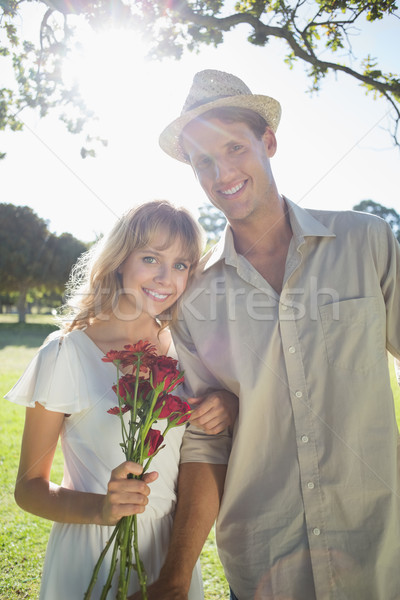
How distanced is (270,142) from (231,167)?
1.83ft

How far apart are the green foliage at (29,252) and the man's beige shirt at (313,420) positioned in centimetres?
3559

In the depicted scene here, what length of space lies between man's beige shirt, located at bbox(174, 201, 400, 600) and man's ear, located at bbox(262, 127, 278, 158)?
0.74m

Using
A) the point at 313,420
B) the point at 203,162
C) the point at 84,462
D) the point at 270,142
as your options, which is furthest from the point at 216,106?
the point at 84,462

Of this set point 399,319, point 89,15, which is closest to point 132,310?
point 399,319

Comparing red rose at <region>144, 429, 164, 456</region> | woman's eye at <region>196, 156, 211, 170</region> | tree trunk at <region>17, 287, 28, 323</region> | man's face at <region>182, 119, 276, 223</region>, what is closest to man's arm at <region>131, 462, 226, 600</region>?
red rose at <region>144, 429, 164, 456</region>

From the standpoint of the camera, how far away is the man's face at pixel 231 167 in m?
2.76

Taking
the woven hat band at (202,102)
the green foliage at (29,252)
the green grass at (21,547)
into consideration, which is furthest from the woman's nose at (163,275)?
the green foliage at (29,252)

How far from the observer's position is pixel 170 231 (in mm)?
2844

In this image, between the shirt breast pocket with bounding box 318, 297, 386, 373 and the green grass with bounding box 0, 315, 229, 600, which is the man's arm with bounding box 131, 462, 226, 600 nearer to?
the shirt breast pocket with bounding box 318, 297, 386, 373

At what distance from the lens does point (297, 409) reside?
224cm

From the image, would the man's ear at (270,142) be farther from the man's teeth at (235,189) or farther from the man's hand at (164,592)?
the man's hand at (164,592)

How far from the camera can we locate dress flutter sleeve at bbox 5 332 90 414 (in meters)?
2.28

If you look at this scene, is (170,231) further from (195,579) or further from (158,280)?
(195,579)

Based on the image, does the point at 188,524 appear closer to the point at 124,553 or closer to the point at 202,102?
the point at 124,553
